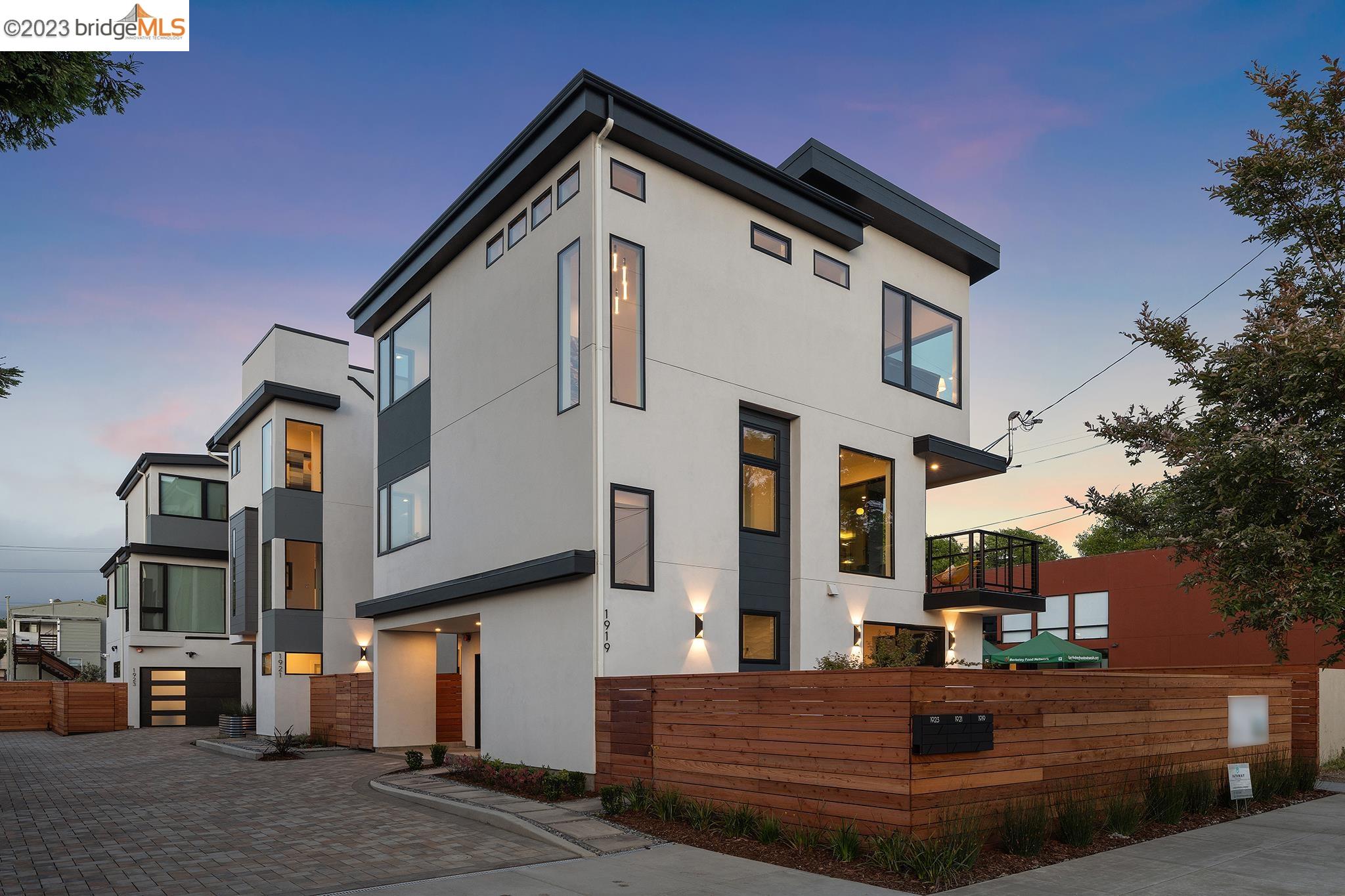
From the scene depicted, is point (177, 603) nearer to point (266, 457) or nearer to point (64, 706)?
point (64, 706)

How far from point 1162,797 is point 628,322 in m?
9.36

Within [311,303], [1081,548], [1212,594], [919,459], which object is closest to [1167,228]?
[919,459]

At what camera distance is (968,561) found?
1831 centimetres

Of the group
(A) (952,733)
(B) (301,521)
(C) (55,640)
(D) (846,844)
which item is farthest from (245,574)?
(C) (55,640)

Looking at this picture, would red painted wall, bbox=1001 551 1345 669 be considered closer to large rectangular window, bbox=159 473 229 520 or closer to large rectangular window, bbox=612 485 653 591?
large rectangular window, bbox=612 485 653 591

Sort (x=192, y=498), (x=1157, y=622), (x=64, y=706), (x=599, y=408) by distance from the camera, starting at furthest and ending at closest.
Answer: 1. (x=192, y=498)
2. (x=1157, y=622)
3. (x=64, y=706)
4. (x=599, y=408)

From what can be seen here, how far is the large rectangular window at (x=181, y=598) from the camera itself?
32.3m

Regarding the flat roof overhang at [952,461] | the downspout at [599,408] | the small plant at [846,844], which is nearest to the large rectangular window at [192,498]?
the downspout at [599,408]

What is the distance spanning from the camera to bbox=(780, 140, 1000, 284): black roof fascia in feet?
55.0

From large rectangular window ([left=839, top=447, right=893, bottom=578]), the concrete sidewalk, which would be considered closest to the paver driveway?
the concrete sidewalk

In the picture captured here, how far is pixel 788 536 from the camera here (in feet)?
52.4

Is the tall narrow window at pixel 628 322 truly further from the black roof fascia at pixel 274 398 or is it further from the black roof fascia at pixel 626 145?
the black roof fascia at pixel 274 398

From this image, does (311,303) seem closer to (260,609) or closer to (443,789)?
(260,609)

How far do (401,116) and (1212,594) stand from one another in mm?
18726
